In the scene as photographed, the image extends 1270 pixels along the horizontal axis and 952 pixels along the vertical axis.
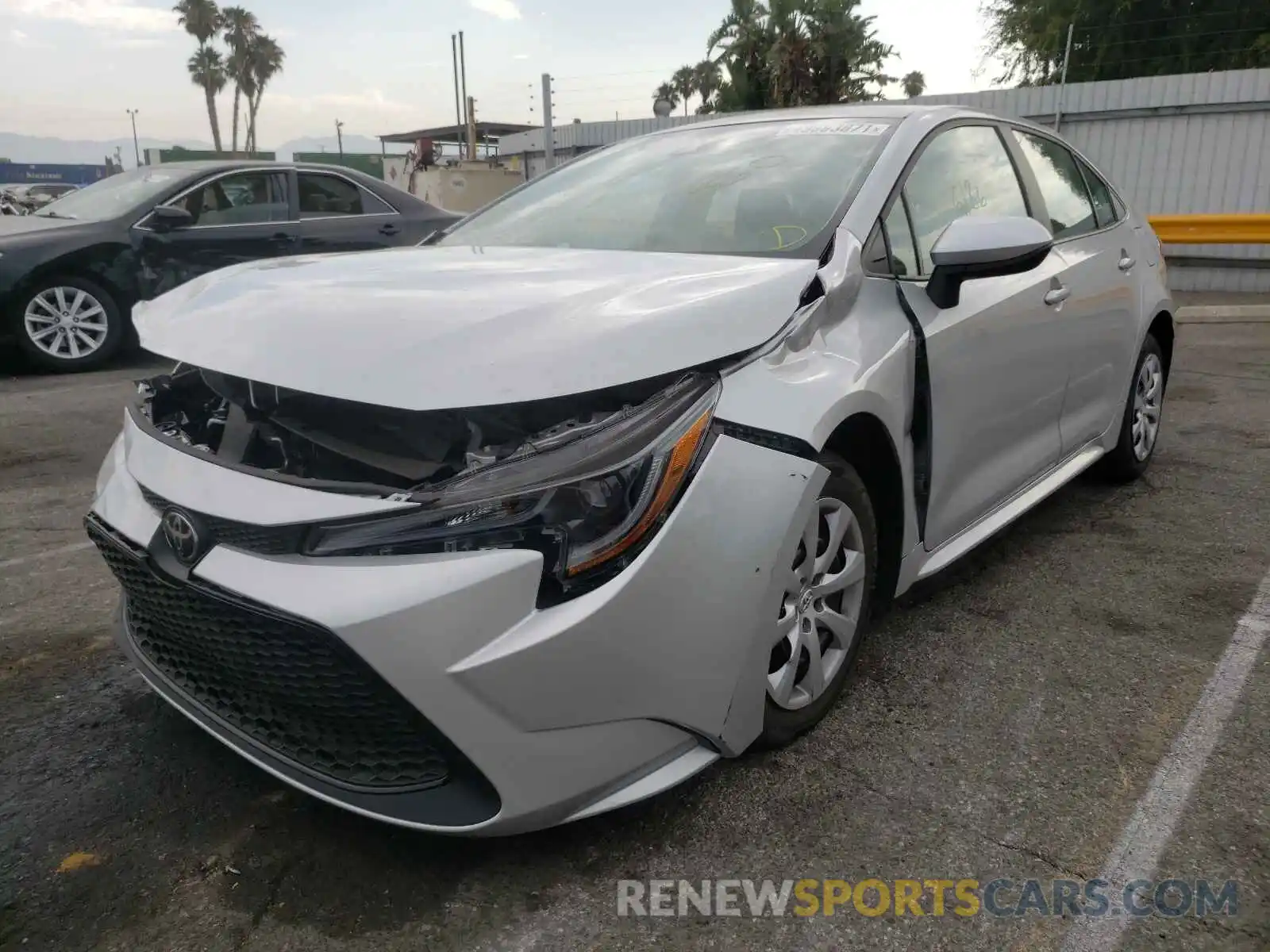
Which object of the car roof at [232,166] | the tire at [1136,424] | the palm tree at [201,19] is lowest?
the tire at [1136,424]

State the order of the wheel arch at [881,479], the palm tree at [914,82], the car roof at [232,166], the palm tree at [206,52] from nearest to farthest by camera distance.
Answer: the wheel arch at [881,479] → the car roof at [232,166] → the palm tree at [914,82] → the palm tree at [206,52]

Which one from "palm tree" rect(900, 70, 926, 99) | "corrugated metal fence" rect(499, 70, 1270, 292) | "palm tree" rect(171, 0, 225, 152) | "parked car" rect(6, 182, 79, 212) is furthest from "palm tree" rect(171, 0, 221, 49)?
"corrugated metal fence" rect(499, 70, 1270, 292)

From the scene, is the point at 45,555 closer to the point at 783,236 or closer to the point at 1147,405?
the point at 783,236

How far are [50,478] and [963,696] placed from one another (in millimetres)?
4126

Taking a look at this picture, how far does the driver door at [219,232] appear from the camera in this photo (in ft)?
24.0

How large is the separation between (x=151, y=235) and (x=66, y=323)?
2.86 ft

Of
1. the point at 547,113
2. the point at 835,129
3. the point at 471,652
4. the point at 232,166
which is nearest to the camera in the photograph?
the point at 471,652

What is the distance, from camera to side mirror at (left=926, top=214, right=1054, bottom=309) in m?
2.46

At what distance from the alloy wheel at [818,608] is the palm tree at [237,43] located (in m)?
67.5

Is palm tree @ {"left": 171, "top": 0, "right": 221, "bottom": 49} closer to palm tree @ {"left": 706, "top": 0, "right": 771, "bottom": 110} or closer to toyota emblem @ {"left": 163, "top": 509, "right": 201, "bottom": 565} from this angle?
palm tree @ {"left": 706, "top": 0, "right": 771, "bottom": 110}

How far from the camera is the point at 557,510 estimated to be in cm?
171

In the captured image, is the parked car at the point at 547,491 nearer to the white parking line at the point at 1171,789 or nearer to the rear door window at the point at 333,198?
the white parking line at the point at 1171,789

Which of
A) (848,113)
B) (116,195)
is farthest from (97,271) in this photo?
(848,113)

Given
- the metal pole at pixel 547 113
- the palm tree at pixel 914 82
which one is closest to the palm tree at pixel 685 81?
the palm tree at pixel 914 82
